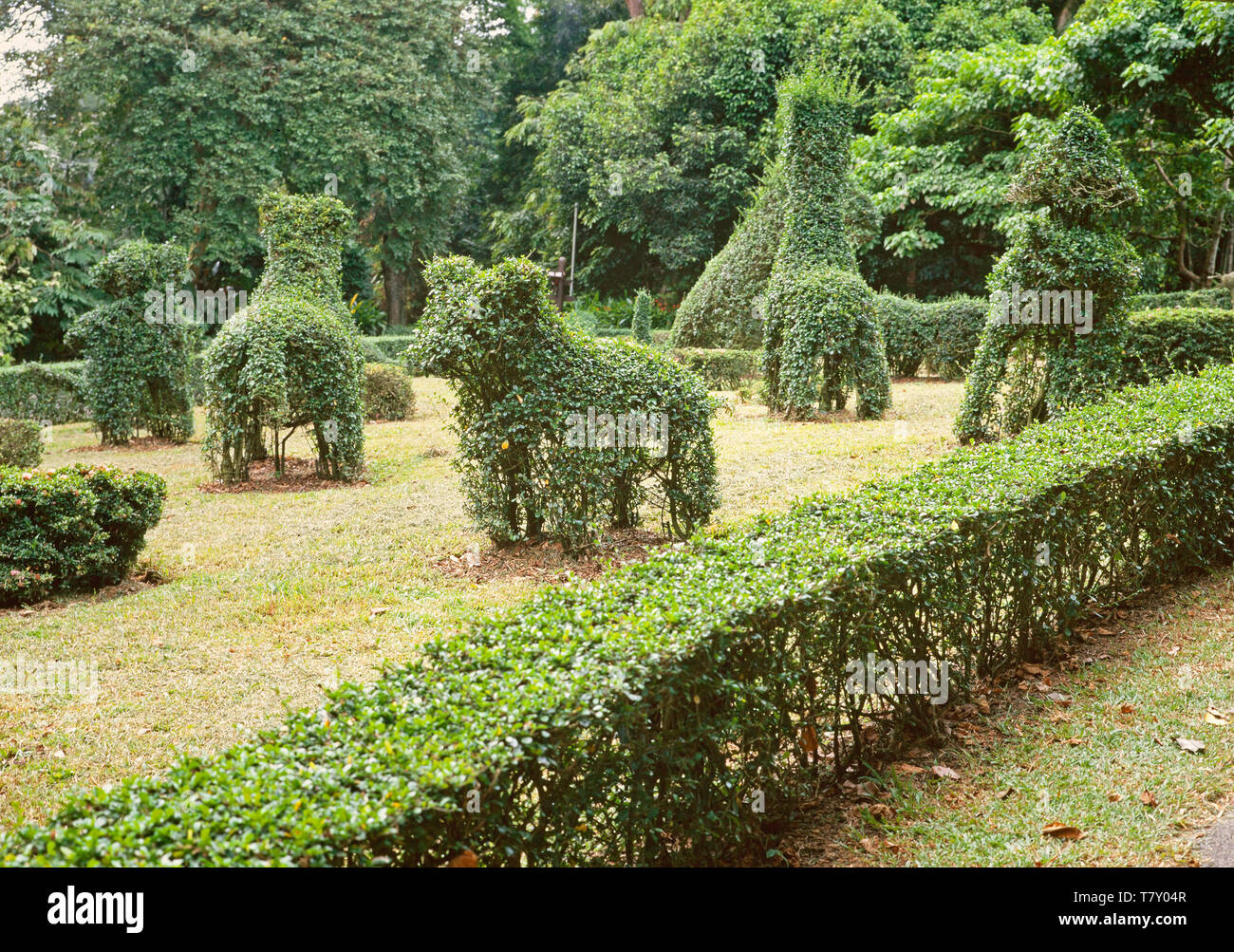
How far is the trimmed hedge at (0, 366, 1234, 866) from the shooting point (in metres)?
2.39

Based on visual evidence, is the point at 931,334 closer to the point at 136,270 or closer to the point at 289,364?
the point at 289,364

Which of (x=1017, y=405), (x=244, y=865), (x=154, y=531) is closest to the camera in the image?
(x=244, y=865)

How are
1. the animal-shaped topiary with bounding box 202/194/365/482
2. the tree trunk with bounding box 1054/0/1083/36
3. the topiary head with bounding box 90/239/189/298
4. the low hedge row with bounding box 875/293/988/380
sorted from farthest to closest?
1. the tree trunk with bounding box 1054/0/1083/36
2. the low hedge row with bounding box 875/293/988/380
3. the topiary head with bounding box 90/239/189/298
4. the animal-shaped topiary with bounding box 202/194/365/482

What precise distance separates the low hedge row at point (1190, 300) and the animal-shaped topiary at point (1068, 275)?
11.2 m

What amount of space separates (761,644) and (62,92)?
28043mm

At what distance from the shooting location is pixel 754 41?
29656 millimetres

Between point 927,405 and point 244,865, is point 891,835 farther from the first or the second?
point 927,405

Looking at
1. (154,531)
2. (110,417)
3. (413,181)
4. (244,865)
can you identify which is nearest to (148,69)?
(413,181)

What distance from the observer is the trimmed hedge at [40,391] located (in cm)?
1841

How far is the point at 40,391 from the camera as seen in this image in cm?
1894

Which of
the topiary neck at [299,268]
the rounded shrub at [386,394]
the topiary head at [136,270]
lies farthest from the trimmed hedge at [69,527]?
the rounded shrub at [386,394]

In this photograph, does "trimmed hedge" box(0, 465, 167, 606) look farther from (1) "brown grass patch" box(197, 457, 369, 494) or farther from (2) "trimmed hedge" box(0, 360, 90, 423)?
(2) "trimmed hedge" box(0, 360, 90, 423)

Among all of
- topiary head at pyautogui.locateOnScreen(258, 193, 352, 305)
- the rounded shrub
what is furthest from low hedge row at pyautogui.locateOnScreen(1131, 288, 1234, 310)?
topiary head at pyautogui.locateOnScreen(258, 193, 352, 305)

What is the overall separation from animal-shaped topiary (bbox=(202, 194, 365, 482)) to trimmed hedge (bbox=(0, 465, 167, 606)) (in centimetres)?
311
